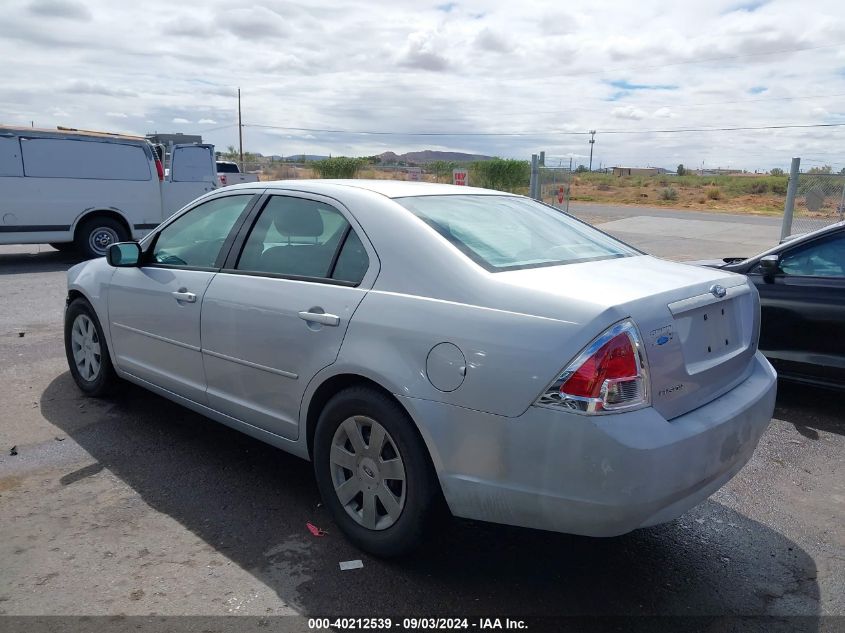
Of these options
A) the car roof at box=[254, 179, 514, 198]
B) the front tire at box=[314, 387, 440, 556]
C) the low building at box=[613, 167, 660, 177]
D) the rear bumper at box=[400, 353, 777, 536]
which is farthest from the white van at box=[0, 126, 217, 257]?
the low building at box=[613, 167, 660, 177]

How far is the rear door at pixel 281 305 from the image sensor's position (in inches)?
132

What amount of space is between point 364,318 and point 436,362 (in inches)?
17.9

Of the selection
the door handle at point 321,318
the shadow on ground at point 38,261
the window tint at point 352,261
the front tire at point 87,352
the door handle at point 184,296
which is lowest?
the shadow on ground at point 38,261

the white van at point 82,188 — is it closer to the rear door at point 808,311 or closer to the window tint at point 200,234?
the window tint at point 200,234

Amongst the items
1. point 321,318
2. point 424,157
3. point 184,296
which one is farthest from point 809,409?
point 424,157

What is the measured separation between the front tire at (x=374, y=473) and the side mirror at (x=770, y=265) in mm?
3767

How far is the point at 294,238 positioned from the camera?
378 cm

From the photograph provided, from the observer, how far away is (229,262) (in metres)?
4.02

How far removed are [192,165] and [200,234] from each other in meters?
10.9

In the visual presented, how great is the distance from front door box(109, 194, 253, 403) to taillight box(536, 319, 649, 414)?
2.25m

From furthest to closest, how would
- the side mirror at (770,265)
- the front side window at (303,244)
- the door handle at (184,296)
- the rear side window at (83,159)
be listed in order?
the rear side window at (83,159), the side mirror at (770,265), the door handle at (184,296), the front side window at (303,244)

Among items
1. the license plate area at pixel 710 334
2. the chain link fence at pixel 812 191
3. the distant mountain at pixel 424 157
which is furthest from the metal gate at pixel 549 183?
the distant mountain at pixel 424 157

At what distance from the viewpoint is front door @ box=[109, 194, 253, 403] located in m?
4.14

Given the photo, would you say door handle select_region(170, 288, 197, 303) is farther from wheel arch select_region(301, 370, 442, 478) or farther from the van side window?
the van side window
